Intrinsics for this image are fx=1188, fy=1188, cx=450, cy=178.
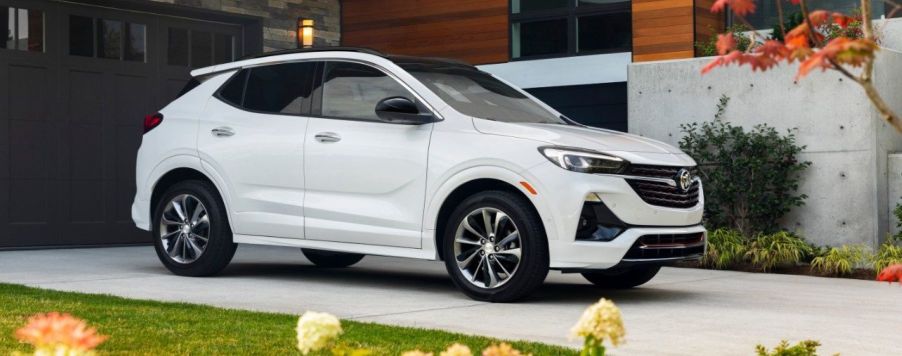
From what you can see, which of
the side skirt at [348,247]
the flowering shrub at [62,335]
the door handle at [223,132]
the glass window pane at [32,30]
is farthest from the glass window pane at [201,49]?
the flowering shrub at [62,335]

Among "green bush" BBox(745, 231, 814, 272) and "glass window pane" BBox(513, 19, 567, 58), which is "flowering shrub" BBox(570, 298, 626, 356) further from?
"glass window pane" BBox(513, 19, 567, 58)

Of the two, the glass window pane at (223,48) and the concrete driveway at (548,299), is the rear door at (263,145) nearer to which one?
the concrete driveway at (548,299)

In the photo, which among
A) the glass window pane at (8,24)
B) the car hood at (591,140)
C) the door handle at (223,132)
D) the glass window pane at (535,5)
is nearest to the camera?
the car hood at (591,140)

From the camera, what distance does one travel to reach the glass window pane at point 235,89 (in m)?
8.97

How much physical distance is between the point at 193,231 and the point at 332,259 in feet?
5.24

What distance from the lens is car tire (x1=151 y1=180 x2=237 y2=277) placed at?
8734 millimetres

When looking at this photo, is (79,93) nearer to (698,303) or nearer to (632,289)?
(632,289)

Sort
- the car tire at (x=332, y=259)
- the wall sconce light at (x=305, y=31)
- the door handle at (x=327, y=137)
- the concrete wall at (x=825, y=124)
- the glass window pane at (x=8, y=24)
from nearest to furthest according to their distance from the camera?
the door handle at (x=327, y=137) → the car tire at (x=332, y=259) → the concrete wall at (x=825, y=124) → the glass window pane at (x=8, y=24) → the wall sconce light at (x=305, y=31)

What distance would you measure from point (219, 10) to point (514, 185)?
23.3 feet

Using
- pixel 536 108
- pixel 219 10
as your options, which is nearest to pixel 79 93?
pixel 219 10

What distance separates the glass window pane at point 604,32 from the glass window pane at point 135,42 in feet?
15.5

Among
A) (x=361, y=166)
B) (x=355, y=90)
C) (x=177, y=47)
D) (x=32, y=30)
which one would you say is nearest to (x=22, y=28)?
(x=32, y=30)

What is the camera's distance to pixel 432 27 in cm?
1444

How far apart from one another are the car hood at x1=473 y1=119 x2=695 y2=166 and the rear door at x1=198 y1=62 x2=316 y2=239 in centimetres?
153
